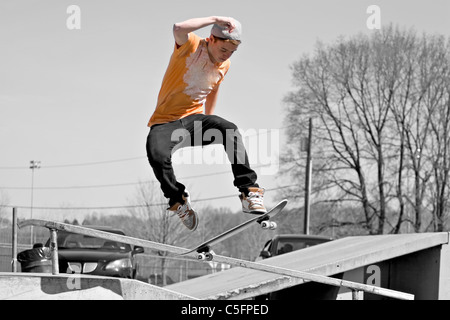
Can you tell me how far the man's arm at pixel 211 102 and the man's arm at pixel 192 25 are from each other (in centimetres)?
61

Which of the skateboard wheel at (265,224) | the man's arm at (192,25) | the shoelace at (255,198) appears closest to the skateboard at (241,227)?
the skateboard wheel at (265,224)

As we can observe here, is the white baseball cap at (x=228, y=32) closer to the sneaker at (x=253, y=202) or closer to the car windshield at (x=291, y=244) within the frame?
the sneaker at (x=253, y=202)

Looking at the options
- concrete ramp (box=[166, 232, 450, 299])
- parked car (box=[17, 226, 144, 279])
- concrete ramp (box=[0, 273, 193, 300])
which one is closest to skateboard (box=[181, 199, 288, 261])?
concrete ramp (box=[0, 273, 193, 300])

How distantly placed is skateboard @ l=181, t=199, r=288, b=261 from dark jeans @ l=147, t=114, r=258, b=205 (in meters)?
0.25

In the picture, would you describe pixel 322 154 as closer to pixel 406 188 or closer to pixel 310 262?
pixel 406 188

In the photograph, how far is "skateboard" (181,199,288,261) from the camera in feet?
17.8

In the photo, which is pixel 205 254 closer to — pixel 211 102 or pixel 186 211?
pixel 186 211

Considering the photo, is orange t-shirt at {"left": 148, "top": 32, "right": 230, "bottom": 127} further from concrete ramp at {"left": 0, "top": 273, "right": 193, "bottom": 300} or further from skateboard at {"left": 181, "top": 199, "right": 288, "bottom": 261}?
concrete ramp at {"left": 0, "top": 273, "right": 193, "bottom": 300}

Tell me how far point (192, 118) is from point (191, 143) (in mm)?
202

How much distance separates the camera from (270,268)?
21.7 feet

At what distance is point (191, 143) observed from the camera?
5551 mm

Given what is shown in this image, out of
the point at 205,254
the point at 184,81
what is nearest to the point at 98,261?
the point at 205,254
